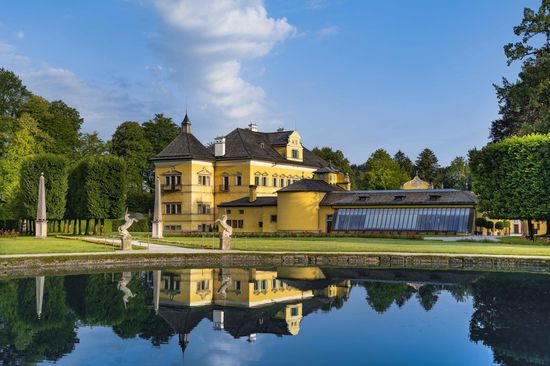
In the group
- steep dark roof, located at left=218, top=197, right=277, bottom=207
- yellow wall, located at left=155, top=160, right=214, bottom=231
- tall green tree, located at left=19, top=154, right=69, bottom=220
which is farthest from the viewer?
yellow wall, located at left=155, top=160, right=214, bottom=231

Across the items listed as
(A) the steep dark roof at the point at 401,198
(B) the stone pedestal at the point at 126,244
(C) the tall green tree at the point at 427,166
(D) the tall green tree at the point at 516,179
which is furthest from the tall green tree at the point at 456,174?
(B) the stone pedestal at the point at 126,244

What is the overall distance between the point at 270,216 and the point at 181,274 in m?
Answer: 26.1

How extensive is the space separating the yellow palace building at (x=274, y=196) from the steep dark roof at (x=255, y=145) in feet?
0.32

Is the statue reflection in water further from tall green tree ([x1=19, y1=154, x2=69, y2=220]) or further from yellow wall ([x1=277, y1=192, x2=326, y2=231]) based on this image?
yellow wall ([x1=277, y1=192, x2=326, y2=231])

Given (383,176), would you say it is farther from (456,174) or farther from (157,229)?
(157,229)

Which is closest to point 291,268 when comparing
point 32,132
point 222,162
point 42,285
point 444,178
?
point 42,285

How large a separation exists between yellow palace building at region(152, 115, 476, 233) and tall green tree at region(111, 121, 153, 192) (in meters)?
10.1

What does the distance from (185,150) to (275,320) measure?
129 feet

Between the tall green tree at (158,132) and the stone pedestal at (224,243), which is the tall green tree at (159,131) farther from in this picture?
the stone pedestal at (224,243)

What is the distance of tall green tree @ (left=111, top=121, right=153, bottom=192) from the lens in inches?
2398

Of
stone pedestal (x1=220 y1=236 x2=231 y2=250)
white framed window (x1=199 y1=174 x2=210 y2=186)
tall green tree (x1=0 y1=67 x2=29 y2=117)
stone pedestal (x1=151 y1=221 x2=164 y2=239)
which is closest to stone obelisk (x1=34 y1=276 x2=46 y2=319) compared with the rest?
stone pedestal (x1=220 y1=236 x2=231 y2=250)

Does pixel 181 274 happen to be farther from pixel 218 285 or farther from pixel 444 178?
pixel 444 178

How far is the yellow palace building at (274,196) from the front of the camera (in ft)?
137

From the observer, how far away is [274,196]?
49625mm
